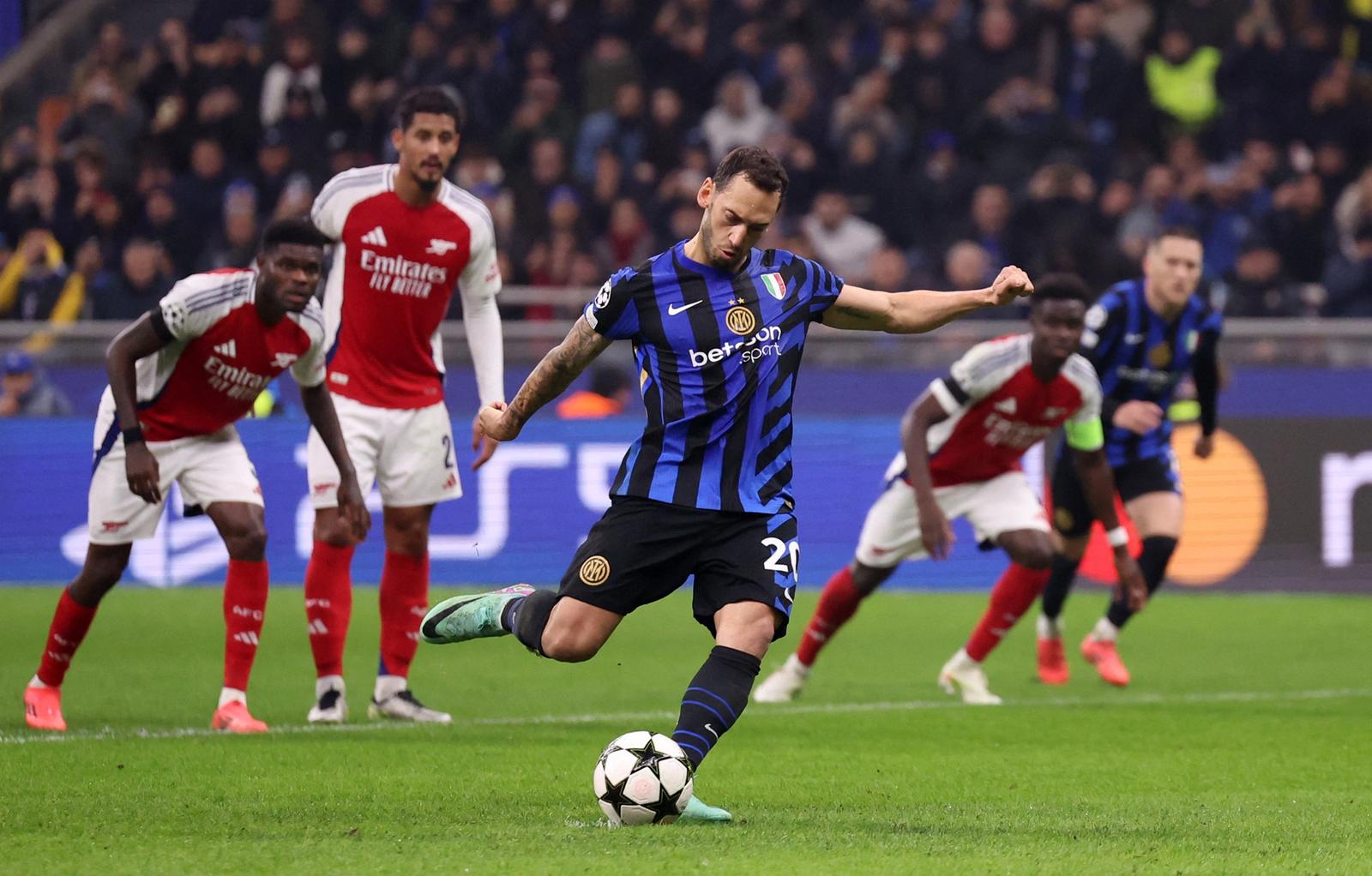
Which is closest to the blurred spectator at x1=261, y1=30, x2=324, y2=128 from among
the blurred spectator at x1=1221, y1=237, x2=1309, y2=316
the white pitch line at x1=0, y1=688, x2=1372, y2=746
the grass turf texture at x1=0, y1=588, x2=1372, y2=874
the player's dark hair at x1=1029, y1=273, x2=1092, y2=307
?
the grass turf texture at x1=0, y1=588, x2=1372, y2=874

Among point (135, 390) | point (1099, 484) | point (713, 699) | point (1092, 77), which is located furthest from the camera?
point (1092, 77)

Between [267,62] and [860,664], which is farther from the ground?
[267,62]

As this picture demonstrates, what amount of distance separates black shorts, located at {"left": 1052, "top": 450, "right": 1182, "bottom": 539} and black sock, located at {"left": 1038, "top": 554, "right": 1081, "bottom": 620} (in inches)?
6.2

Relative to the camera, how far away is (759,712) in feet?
28.6

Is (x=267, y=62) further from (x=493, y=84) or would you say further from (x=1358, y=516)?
(x=1358, y=516)

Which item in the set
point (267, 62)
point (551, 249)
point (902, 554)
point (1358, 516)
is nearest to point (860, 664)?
point (902, 554)

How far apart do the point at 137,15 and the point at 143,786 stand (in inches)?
599

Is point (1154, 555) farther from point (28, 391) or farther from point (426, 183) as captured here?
point (28, 391)

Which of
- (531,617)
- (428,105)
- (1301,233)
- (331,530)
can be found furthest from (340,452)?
(1301,233)

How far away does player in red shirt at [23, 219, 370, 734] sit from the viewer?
25.1ft

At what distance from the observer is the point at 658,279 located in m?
5.70

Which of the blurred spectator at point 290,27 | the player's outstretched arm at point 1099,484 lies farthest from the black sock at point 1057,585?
the blurred spectator at point 290,27

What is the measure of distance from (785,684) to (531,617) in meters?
3.65

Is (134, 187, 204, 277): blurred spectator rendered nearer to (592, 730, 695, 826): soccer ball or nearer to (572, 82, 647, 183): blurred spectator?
(572, 82, 647, 183): blurred spectator
